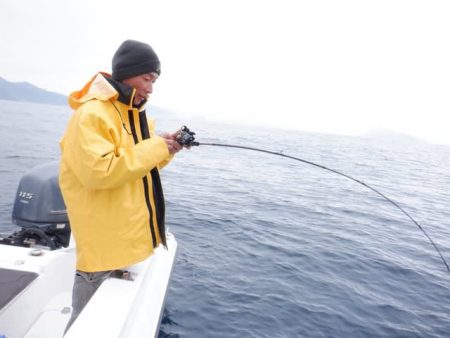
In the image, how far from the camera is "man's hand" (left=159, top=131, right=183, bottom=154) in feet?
6.93

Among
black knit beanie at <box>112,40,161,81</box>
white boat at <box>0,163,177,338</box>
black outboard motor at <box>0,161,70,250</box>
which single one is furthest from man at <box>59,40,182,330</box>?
black outboard motor at <box>0,161,70,250</box>

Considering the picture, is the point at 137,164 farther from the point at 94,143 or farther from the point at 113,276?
the point at 113,276

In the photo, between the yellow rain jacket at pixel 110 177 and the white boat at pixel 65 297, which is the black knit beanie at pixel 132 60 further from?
the white boat at pixel 65 297

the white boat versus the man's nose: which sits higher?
the man's nose

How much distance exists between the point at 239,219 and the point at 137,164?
7.63 m

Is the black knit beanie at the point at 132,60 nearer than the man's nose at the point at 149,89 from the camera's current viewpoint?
Yes

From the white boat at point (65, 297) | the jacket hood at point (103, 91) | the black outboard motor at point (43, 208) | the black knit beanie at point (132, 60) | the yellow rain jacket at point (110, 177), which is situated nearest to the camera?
the yellow rain jacket at point (110, 177)

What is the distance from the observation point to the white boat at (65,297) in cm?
229

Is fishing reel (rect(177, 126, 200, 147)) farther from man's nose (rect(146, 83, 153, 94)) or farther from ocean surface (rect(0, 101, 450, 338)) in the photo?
ocean surface (rect(0, 101, 450, 338))

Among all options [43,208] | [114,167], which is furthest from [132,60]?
[43,208]

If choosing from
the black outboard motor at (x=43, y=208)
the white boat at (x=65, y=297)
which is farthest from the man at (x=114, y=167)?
the black outboard motor at (x=43, y=208)

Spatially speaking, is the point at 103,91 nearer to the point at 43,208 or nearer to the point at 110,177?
the point at 110,177

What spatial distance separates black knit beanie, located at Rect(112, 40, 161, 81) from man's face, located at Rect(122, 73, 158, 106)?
1.3 inches

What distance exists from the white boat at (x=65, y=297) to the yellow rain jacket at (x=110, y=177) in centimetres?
35
